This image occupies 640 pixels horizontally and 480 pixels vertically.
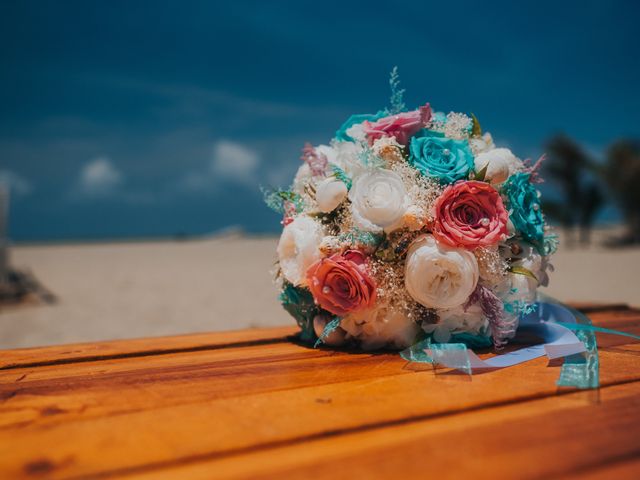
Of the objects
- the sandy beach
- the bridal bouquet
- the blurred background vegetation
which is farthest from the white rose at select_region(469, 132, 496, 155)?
the blurred background vegetation

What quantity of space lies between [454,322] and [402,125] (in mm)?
674

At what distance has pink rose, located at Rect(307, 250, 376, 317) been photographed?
5.51ft

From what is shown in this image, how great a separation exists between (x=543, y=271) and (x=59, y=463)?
1.64 meters

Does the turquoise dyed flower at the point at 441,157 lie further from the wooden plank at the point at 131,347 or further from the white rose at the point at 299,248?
the wooden plank at the point at 131,347

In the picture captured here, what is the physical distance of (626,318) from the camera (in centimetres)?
253

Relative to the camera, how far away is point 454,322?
1763 millimetres

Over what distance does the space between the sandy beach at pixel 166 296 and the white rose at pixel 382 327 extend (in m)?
4.52

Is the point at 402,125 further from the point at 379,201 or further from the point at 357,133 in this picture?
the point at 379,201

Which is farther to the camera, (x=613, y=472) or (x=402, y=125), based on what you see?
(x=402, y=125)

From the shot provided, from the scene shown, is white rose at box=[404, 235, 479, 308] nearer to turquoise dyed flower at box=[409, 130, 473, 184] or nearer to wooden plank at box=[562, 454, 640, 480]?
turquoise dyed flower at box=[409, 130, 473, 184]

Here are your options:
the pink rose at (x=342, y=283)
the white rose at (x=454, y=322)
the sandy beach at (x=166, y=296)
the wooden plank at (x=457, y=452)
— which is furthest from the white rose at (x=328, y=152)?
the sandy beach at (x=166, y=296)

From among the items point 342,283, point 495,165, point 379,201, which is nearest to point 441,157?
point 495,165

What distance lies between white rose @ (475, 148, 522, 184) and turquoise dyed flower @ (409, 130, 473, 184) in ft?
0.12

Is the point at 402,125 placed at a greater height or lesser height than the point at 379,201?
greater
